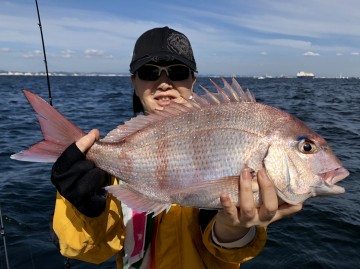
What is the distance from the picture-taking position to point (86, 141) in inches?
104

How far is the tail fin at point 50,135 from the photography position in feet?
8.01

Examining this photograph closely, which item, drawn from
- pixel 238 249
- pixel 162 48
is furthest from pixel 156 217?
pixel 162 48

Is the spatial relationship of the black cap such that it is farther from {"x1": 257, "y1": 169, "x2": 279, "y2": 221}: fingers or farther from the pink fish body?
{"x1": 257, "y1": 169, "x2": 279, "y2": 221}: fingers

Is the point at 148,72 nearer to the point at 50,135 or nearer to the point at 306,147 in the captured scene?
the point at 50,135

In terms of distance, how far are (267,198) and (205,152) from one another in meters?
0.52

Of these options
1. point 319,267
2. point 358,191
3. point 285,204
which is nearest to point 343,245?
point 319,267

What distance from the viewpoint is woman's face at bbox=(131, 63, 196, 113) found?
3.39 metres

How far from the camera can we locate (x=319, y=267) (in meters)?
5.75

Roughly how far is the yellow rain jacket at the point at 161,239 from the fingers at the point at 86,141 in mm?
500

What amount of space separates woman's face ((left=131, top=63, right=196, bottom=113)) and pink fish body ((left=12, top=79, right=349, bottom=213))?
24.8 inches

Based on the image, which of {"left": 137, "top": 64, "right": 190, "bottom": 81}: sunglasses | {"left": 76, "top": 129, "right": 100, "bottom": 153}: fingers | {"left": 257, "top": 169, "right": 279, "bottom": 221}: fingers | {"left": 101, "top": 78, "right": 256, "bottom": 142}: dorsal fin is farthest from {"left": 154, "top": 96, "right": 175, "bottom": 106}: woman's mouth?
{"left": 257, "top": 169, "right": 279, "bottom": 221}: fingers

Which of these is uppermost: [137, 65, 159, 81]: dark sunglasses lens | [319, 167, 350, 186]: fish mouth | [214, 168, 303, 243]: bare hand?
[137, 65, 159, 81]: dark sunglasses lens

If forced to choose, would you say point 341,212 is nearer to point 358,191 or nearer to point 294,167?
point 358,191

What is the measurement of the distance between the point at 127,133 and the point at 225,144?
32.7 inches
